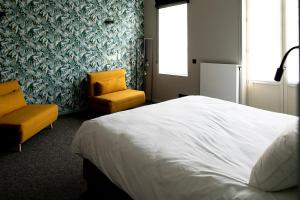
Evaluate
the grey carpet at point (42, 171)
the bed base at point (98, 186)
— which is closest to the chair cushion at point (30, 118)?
the grey carpet at point (42, 171)

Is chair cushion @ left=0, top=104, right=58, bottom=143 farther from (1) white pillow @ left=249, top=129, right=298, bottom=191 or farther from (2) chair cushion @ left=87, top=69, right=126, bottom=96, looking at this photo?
(1) white pillow @ left=249, top=129, right=298, bottom=191

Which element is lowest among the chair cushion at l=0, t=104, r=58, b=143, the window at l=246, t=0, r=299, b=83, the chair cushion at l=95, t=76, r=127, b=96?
the chair cushion at l=0, t=104, r=58, b=143

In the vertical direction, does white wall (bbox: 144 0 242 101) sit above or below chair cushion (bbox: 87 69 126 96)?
above

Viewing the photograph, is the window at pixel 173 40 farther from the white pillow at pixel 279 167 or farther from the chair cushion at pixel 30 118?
the white pillow at pixel 279 167

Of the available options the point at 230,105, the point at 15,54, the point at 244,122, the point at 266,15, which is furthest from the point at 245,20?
the point at 15,54

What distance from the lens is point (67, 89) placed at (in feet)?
16.6

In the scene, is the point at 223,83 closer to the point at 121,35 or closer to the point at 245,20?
the point at 245,20

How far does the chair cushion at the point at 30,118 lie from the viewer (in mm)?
3263

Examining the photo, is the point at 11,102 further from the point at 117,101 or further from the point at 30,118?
the point at 117,101

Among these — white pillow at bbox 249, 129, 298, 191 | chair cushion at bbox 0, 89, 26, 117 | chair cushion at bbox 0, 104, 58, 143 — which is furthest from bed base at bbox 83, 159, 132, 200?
chair cushion at bbox 0, 89, 26, 117

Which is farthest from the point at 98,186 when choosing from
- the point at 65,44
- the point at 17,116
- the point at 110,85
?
the point at 65,44

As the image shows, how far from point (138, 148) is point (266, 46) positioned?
3.14 metres

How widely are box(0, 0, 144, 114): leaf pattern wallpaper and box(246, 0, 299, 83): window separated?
8.71 ft

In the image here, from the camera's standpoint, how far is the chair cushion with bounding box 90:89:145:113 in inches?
180
